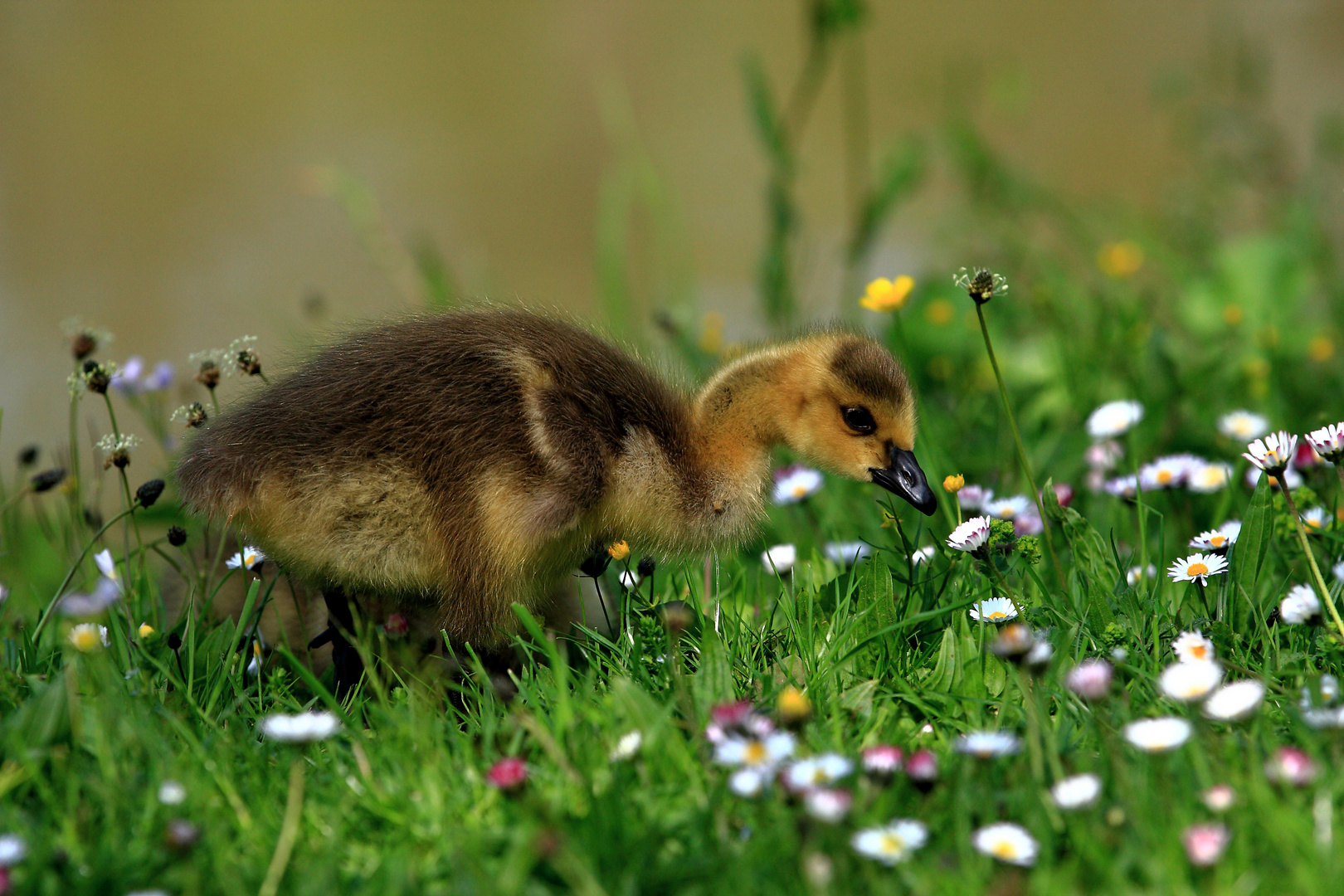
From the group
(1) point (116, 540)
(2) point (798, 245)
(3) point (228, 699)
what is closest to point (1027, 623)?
(3) point (228, 699)

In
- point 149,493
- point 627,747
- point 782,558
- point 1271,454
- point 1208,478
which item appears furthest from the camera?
point 1208,478

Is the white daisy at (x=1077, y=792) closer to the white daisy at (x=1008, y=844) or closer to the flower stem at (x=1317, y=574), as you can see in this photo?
the white daisy at (x=1008, y=844)

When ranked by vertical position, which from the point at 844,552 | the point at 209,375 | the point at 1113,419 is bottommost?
the point at 844,552

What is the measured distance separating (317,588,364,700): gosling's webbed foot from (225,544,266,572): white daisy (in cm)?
20

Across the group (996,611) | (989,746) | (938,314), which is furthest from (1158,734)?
(938,314)

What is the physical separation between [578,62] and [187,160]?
2.41 meters

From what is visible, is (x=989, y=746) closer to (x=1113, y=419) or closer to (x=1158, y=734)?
(x=1158, y=734)

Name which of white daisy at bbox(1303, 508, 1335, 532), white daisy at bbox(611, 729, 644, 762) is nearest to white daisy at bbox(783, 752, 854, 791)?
white daisy at bbox(611, 729, 644, 762)

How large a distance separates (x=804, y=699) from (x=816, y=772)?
238 millimetres

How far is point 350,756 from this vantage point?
2186 millimetres

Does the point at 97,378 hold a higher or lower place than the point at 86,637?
higher

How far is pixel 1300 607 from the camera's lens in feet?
7.59

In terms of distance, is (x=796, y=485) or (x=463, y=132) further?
(x=463, y=132)

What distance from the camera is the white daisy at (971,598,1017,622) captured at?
2525 mm
